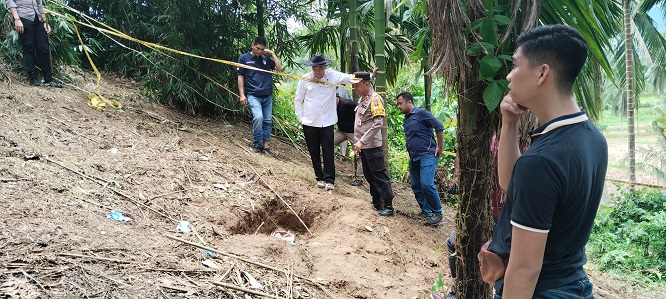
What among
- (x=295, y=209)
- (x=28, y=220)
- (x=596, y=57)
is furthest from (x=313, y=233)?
(x=596, y=57)

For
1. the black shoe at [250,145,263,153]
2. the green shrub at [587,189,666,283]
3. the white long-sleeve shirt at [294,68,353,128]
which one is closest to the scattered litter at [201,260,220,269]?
the white long-sleeve shirt at [294,68,353,128]

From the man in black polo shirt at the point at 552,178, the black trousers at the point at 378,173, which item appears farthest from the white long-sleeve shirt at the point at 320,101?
the man in black polo shirt at the point at 552,178

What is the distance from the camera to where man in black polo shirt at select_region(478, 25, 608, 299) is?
5.04ft

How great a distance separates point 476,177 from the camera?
287 cm

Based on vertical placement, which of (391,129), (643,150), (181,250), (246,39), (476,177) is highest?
(246,39)

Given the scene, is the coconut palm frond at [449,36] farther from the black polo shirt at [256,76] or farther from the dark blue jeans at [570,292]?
the black polo shirt at [256,76]

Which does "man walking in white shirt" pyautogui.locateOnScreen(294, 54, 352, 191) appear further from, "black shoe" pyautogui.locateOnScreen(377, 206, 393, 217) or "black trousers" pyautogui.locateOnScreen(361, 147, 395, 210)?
"black shoe" pyautogui.locateOnScreen(377, 206, 393, 217)

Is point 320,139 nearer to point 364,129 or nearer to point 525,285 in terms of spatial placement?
point 364,129

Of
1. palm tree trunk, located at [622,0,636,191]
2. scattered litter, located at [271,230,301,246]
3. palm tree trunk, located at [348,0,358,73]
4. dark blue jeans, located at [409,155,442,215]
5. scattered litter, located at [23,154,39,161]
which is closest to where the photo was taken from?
scattered litter, located at [23,154,39,161]

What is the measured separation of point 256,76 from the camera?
7.05 m

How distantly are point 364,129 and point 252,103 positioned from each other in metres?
1.84

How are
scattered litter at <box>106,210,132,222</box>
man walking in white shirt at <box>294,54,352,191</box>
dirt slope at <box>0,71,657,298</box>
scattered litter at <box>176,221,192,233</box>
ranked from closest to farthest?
1. dirt slope at <box>0,71,657,298</box>
2. scattered litter at <box>106,210,132,222</box>
3. scattered litter at <box>176,221,192,233</box>
4. man walking in white shirt at <box>294,54,352,191</box>

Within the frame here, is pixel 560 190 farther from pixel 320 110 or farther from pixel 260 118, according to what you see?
pixel 260 118

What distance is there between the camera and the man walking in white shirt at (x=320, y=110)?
6.36m
